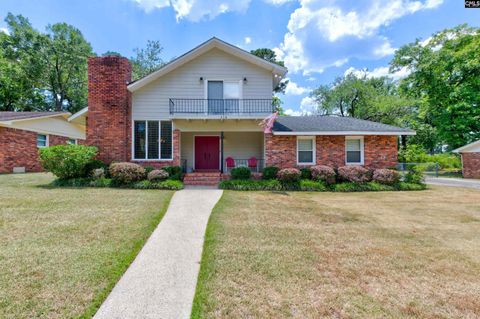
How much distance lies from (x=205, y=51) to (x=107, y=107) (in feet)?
19.9

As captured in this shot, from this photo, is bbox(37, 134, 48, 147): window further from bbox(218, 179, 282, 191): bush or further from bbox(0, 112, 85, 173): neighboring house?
bbox(218, 179, 282, 191): bush

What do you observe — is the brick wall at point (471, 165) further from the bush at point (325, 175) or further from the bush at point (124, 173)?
the bush at point (124, 173)

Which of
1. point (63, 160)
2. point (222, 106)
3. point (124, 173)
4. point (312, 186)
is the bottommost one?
point (312, 186)

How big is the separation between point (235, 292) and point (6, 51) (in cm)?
3764

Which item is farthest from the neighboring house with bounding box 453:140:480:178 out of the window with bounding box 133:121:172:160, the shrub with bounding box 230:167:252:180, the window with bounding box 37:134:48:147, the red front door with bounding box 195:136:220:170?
the window with bounding box 37:134:48:147

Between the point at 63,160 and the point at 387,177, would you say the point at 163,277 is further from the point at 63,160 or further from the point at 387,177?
the point at 387,177

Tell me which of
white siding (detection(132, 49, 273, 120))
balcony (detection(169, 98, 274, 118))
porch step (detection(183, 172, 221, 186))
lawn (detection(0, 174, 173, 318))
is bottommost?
lawn (detection(0, 174, 173, 318))

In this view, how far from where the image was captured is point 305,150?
13.0m

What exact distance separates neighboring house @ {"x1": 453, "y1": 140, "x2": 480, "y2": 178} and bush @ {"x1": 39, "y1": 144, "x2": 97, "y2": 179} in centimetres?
2483

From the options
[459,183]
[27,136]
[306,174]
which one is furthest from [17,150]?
[459,183]

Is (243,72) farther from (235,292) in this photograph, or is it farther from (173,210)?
(235,292)

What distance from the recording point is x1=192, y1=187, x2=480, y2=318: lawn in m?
2.62

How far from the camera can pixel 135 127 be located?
12766 millimetres

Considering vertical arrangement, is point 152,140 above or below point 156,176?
above
